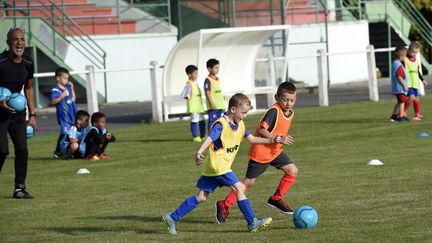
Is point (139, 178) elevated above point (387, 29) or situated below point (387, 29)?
below

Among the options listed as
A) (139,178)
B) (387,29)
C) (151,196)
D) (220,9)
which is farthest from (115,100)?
(151,196)

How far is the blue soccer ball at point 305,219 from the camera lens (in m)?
10.5

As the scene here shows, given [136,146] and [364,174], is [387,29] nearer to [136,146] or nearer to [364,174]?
[136,146]

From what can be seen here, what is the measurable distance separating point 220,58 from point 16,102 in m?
15.6

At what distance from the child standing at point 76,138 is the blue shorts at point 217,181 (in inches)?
357

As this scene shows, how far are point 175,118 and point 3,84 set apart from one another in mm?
14382

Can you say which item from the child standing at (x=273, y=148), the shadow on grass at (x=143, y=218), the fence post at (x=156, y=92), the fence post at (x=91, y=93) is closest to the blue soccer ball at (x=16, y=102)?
the shadow on grass at (x=143, y=218)

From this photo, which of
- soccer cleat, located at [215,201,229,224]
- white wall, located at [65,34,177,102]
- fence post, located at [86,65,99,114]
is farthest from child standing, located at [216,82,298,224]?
white wall, located at [65,34,177,102]

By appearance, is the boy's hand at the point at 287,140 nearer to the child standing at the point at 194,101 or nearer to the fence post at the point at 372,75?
the child standing at the point at 194,101

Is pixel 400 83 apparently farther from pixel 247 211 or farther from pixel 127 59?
pixel 127 59

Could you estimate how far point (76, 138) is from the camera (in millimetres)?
19828

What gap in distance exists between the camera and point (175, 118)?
2805 centimetres

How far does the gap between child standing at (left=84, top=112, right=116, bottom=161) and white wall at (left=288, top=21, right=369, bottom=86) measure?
73.6ft

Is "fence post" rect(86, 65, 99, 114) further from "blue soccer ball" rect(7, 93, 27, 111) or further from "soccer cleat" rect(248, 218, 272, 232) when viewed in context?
"soccer cleat" rect(248, 218, 272, 232)
